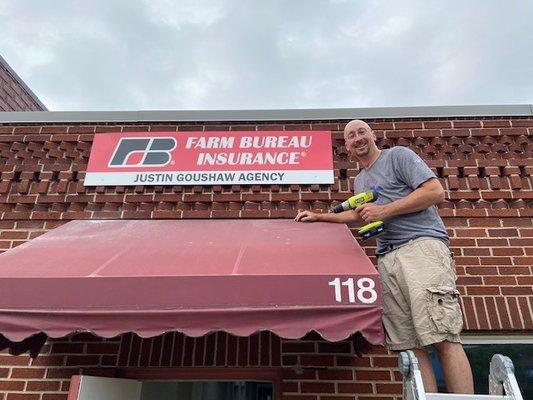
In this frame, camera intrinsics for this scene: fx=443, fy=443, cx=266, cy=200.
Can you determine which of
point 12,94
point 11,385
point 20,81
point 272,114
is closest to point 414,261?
point 272,114

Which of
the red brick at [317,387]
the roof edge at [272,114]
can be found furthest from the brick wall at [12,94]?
the red brick at [317,387]

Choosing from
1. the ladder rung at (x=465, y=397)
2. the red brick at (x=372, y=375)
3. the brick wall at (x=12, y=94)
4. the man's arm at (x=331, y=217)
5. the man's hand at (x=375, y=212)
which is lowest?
the ladder rung at (x=465, y=397)

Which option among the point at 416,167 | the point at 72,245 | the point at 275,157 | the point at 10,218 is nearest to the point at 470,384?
the point at 416,167

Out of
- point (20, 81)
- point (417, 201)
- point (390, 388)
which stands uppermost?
point (20, 81)

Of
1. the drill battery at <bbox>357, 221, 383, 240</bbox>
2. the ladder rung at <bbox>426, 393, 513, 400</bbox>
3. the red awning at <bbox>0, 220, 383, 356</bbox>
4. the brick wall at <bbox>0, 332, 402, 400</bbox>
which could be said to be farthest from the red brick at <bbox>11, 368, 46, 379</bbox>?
the ladder rung at <bbox>426, 393, 513, 400</bbox>

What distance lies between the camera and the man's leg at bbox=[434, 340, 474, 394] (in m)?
2.51

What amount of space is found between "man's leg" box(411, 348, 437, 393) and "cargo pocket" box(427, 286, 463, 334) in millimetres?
305

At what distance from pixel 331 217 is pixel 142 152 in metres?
1.90

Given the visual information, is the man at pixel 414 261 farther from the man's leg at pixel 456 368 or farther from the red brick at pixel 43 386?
the red brick at pixel 43 386

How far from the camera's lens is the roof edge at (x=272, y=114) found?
4223 mm

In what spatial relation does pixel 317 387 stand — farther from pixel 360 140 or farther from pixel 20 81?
pixel 20 81

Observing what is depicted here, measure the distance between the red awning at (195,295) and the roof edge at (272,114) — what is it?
1.75m

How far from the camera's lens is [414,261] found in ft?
9.48

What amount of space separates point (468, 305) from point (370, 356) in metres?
0.89
